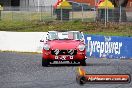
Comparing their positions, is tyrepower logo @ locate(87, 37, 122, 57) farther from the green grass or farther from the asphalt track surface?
the green grass

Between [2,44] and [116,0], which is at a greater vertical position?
[116,0]

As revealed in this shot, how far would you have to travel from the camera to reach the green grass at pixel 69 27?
45.4 meters

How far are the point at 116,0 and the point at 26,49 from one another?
69.8ft

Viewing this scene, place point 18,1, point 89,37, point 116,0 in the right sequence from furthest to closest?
point 18,1, point 116,0, point 89,37

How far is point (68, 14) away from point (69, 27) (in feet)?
12.4

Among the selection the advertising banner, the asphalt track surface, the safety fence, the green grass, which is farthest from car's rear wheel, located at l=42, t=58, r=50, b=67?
the safety fence

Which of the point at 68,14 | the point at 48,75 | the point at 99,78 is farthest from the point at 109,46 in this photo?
the point at 99,78

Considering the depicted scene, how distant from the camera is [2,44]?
3628 centimetres

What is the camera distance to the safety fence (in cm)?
4747

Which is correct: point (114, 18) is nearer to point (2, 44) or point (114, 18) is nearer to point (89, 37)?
point (2, 44)

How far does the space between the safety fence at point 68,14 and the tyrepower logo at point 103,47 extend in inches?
652

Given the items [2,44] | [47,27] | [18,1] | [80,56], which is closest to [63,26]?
[47,27]

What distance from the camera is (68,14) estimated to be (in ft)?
168

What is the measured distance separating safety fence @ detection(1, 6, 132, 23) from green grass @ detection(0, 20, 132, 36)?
915 millimetres
